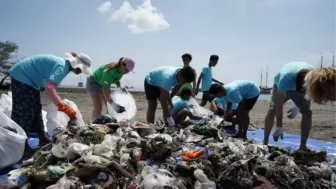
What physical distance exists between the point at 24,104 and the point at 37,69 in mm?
482

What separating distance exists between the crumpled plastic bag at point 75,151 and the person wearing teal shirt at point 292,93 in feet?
8.76

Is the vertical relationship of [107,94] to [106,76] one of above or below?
below

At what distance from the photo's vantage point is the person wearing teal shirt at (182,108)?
5.24 metres

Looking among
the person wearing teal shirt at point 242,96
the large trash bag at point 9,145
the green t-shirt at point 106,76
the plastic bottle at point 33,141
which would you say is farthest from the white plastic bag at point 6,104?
the person wearing teal shirt at point 242,96

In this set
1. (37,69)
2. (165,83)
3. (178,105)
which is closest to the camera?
(37,69)

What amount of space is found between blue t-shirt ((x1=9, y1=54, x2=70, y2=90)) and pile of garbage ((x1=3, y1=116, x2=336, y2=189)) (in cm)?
81

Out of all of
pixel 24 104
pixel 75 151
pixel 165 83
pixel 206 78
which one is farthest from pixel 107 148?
pixel 206 78

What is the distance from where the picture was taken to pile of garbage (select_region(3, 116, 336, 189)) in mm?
2492

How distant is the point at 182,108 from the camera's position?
17.8 ft

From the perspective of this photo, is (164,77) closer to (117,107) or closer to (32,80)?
(117,107)

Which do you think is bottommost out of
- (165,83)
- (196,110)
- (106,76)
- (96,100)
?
(196,110)

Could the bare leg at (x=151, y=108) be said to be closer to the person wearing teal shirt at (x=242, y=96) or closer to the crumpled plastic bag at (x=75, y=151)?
the person wearing teal shirt at (x=242, y=96)

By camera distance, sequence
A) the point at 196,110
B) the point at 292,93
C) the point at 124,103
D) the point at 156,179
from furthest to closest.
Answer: the point at 196,110, the point at 124,103, the point at 292,93, the point at 156,179

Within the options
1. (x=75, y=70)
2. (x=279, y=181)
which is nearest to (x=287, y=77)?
(x=279, y=181)
